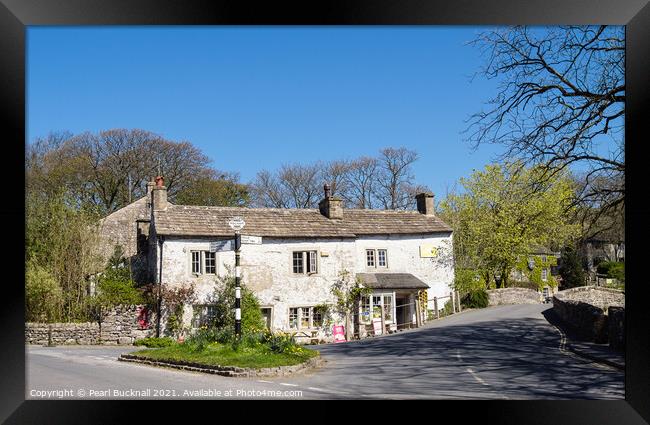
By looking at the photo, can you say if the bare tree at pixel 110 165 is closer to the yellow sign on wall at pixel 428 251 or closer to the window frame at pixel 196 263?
the window frame at pixel 196 263

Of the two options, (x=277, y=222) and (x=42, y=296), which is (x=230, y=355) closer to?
(x=277, y=222)

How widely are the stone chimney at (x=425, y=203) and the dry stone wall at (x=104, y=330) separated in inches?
279

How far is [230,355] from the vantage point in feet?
30.8

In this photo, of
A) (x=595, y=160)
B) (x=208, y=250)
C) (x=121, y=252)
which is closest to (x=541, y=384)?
(x=595, y=160)

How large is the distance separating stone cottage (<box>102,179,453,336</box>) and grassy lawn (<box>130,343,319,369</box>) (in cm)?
136

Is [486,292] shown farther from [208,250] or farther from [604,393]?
[604,393]

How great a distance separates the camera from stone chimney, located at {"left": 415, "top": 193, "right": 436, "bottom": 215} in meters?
15.5

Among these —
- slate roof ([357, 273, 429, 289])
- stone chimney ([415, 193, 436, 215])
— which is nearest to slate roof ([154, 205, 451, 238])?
stone chimney ([415, 193, 436, 215])

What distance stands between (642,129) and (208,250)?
7817 mm

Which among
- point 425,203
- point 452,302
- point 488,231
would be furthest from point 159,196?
point 488,231

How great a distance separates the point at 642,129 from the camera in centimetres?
604

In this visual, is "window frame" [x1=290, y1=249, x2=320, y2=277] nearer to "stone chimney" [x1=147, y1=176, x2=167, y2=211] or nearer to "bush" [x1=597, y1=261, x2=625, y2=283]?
"stone chimney" [x1=147, y1=176, x2=167, y2=211]
